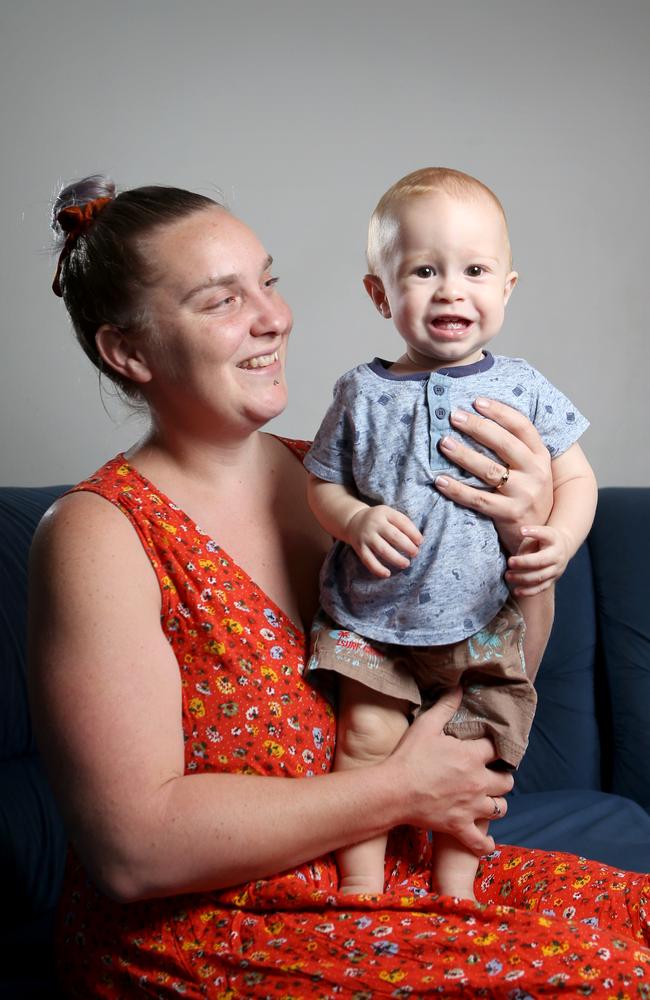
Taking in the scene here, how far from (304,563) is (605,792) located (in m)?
1.52

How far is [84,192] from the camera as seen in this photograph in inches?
68.9

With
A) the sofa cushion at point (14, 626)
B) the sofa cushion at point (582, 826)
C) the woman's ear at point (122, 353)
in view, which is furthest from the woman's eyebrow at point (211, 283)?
the sofa cushion at point (582, 826)

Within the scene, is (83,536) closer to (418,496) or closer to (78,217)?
(418,496)

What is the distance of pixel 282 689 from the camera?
1480 millimetres

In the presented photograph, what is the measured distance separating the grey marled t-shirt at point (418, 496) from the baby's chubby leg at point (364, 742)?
10 cm

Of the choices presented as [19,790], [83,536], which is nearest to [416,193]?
[83,536]

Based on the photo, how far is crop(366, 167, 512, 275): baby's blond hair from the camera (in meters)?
1.56

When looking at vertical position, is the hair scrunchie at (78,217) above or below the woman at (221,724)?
above

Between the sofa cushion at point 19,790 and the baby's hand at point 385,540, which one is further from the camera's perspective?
the sofa cushion at point 19,790

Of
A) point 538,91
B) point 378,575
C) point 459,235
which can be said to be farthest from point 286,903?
point 538,91

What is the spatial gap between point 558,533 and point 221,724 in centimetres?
53

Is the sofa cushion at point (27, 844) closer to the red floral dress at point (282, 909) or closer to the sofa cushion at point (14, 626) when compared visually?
the sofa cushion at point (14, 626)

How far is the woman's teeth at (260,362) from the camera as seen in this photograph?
62.3 inches

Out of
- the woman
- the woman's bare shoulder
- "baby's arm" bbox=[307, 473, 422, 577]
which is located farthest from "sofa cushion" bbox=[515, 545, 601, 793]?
the woman's bare shoulder
